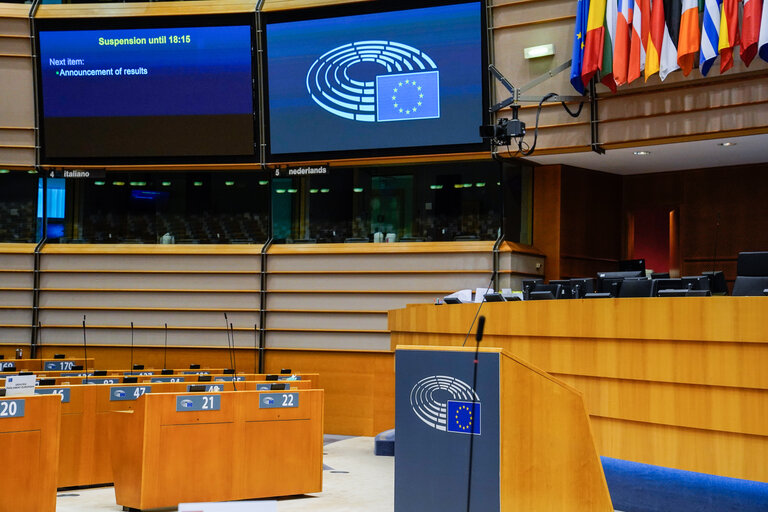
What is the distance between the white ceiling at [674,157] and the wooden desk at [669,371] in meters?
4.59

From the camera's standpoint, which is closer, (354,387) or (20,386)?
(20,386)

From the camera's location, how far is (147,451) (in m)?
6.15

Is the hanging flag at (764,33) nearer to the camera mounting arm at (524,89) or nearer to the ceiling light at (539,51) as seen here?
the camera mounting arm at (524,89)

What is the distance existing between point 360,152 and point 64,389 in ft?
19.1

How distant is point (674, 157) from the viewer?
424 inches

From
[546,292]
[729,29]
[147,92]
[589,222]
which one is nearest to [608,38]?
[729,29]

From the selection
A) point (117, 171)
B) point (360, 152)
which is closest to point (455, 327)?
point (360, 152)

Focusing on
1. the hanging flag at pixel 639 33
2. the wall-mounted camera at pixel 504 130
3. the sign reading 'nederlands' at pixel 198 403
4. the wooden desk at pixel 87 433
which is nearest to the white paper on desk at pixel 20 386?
the wooden desk at pixel 87 433

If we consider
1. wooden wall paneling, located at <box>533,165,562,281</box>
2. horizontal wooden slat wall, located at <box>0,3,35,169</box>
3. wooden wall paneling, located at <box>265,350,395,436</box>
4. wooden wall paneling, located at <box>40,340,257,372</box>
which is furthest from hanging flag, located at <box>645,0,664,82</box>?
horizontal wooden slat wall, located at <box>0,3,35,169</box>

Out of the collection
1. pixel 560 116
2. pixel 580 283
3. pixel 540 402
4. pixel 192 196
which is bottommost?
pixel 540 402

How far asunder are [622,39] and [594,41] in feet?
1.03

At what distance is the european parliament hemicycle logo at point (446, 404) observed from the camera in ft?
12.3

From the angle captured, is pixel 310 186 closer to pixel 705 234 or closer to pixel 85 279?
pixel 85 279

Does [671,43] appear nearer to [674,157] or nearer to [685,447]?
[674,157]
